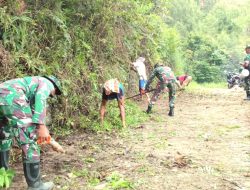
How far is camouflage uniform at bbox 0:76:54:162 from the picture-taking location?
4.48m

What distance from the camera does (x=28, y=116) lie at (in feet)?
14.9

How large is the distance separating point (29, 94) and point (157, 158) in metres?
2.62

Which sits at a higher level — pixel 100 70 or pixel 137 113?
pixel 100 70

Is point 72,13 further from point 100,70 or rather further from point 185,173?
point 185,173

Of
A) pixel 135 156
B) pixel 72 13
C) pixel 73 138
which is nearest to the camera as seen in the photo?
pixel 135 156

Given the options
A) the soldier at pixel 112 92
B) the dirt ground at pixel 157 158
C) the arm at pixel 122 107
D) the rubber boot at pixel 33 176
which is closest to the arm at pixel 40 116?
the rubber boot at pixel 33 176

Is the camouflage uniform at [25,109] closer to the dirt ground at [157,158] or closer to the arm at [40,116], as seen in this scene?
the arm at [40,116]

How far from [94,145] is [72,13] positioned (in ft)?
12.8

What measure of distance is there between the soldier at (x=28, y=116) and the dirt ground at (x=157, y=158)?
0.58 m

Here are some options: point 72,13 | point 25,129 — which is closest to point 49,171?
point 25,129

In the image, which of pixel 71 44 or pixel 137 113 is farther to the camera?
pixel 137 113

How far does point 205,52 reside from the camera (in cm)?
3419

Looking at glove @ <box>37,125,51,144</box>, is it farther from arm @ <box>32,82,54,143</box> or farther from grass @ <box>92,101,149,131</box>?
grass @ <box>92,101,149,131</box>

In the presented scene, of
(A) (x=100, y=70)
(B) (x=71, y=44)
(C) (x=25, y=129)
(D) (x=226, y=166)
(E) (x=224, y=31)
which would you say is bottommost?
(D) (x=226, y=166)
